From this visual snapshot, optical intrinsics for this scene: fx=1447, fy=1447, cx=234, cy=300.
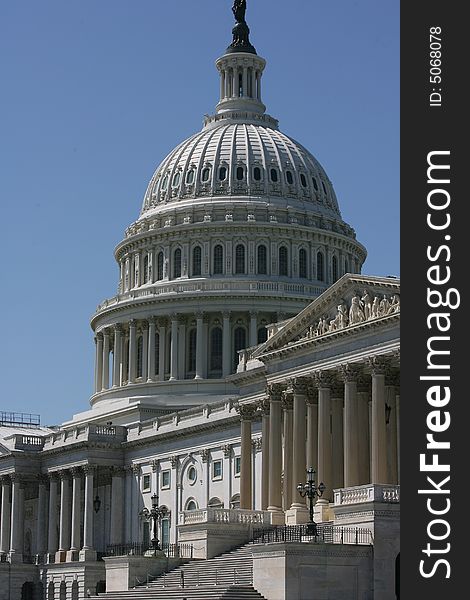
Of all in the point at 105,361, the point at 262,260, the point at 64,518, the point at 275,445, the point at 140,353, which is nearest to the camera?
the point at 275,445

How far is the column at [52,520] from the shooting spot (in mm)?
129875

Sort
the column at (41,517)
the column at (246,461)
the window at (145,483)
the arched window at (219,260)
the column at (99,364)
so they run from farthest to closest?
1. the column at (99,364)
2. the arched window at (219,260)
3. the column at (41,517)
4. the window at (145,483)
5. the column at (246,461)

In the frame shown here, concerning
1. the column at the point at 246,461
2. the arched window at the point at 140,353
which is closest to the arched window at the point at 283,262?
the arched window at the point at 140,353

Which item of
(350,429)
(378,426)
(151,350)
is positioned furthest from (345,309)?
(151,350)

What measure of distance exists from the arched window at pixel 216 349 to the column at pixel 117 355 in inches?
432

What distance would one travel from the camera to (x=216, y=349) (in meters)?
140

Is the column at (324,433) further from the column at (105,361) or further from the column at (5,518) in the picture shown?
the column at (105,361)

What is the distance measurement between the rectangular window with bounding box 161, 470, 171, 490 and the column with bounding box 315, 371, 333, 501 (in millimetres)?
37273

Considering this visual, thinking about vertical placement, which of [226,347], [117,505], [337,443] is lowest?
[117,505]

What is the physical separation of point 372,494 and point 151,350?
236 ft

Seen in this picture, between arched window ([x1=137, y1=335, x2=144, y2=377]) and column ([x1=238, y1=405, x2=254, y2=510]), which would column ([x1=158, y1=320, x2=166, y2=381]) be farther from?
column ([x1=238, y1=405, x2=254, y2=510])

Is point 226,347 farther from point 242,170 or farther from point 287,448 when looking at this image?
point 287,448

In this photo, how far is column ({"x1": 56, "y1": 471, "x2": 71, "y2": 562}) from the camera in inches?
5027

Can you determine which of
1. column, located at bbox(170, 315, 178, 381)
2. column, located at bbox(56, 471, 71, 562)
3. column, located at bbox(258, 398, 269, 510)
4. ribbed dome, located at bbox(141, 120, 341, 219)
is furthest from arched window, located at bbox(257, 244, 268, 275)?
column, located at bbox(258, 398, 269, 510)
